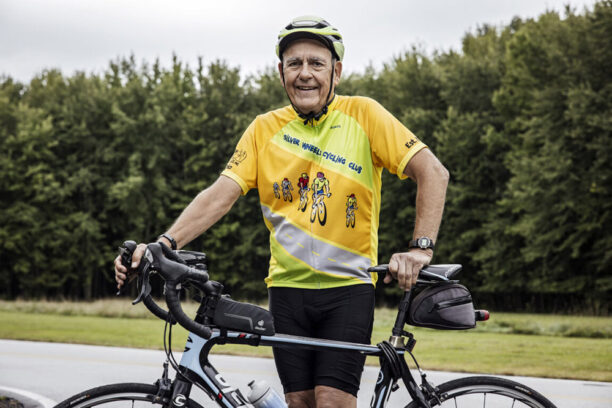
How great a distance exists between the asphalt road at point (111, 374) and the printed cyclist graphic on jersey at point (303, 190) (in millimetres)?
3272

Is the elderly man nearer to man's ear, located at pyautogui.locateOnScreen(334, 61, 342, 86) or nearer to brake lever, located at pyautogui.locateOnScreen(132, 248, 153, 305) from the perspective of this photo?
man's ear, located at pyautogui.locateOnScreen(334, 61, 342, 86)

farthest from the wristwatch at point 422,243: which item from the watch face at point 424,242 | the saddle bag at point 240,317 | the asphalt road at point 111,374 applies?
the asphalt road at point 111,374

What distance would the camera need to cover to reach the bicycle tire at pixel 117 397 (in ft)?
7.49

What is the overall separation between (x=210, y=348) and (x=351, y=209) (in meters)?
0.78

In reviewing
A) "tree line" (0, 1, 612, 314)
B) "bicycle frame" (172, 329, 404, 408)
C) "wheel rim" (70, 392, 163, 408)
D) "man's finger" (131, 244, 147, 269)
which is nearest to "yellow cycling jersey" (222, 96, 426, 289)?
"bicycle frame" (172, 329, 404, 408)

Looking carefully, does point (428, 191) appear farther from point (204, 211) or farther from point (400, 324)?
point (204, 211)

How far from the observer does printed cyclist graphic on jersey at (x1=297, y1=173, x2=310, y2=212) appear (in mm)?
2773

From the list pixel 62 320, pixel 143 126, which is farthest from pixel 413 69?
pixel 62 320

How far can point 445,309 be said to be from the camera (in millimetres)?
2541

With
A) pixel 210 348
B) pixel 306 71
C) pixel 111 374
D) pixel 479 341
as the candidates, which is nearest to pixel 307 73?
pixel 306 71

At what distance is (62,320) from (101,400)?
1594 cm

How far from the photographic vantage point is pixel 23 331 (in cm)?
1380

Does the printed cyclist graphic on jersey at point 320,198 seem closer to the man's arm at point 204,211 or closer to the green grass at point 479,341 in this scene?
the man's arm at point 204,211

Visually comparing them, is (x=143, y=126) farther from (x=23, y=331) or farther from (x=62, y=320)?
(x=23, y=331)
